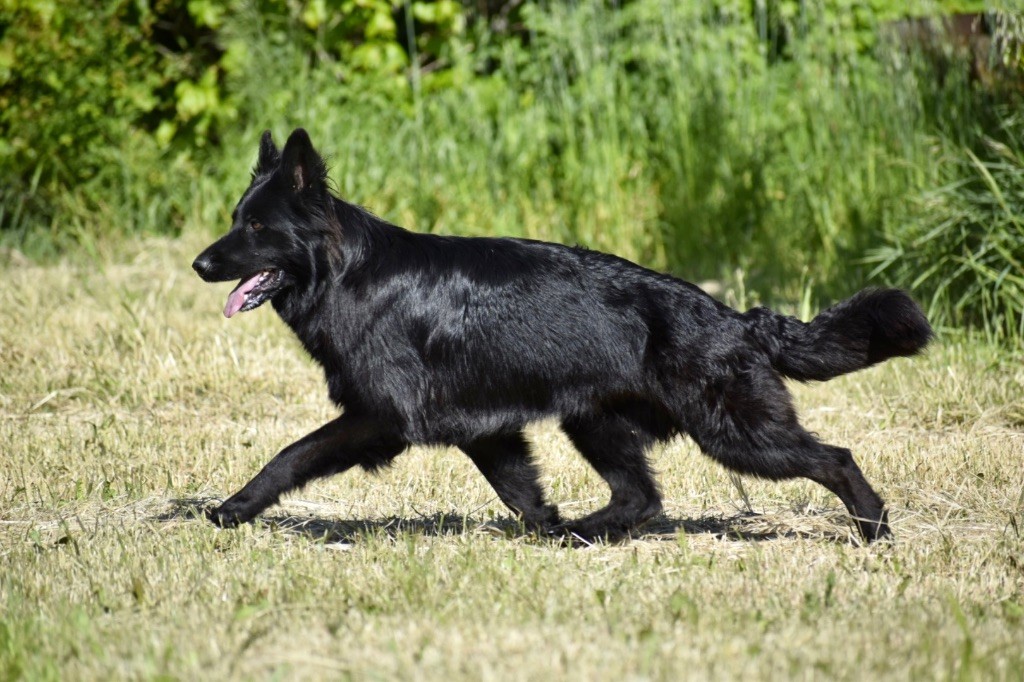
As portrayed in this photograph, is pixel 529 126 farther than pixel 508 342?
Yes

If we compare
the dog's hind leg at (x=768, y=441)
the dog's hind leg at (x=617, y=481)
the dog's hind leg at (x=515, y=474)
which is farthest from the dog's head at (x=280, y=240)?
the dog's hind leg at (x=768, y=441)

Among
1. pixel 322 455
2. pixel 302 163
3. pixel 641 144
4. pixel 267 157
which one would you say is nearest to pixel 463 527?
pixel 322 455

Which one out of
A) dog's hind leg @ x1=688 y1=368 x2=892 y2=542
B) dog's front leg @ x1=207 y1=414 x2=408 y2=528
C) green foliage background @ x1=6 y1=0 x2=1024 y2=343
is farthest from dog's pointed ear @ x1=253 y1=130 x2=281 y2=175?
green foliage background @ x1=6 y1=0 x2=1024 y2=343

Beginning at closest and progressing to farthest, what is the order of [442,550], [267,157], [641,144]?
[442,550], [267,157], [641,144]

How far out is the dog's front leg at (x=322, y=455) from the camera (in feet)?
14.7

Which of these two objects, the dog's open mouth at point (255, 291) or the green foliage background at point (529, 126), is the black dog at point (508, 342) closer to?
the dog's open mouth at point (255, 291)

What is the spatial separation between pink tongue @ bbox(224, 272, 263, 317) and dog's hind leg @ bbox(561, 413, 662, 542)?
1313 millimetres

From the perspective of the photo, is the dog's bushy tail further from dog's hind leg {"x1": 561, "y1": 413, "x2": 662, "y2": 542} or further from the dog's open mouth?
the dog's open mouth

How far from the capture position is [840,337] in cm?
461

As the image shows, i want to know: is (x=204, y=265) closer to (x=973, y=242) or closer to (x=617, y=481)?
(x=617, y=481)

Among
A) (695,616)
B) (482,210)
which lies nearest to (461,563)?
(695,616)

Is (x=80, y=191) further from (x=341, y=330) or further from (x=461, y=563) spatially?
(x=461, y=563)

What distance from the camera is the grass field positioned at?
129 inches

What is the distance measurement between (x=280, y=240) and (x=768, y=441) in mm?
1949
